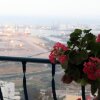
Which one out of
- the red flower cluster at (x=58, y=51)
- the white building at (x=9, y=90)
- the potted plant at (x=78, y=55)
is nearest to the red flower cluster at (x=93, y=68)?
the potted plant at (x=78, y=55)

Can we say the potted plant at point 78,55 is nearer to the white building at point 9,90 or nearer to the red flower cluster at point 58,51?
the red flower cluster at point 58,51

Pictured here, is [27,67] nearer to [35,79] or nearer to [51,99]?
[35,79]

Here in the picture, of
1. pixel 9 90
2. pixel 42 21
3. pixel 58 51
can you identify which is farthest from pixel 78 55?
pixel 42 21

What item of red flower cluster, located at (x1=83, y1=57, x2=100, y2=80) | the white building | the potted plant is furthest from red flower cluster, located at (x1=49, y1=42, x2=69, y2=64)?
the white building

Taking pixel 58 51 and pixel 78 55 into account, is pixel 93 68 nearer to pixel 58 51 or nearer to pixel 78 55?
pixel 78 55

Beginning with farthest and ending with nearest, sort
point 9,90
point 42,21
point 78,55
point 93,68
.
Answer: point 42,21
point 9,90
point 78,55
point 93,68

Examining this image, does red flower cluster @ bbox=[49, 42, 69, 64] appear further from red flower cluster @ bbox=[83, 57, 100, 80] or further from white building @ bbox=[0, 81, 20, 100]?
white building @ bbox=[0, 81, 20, 100]
